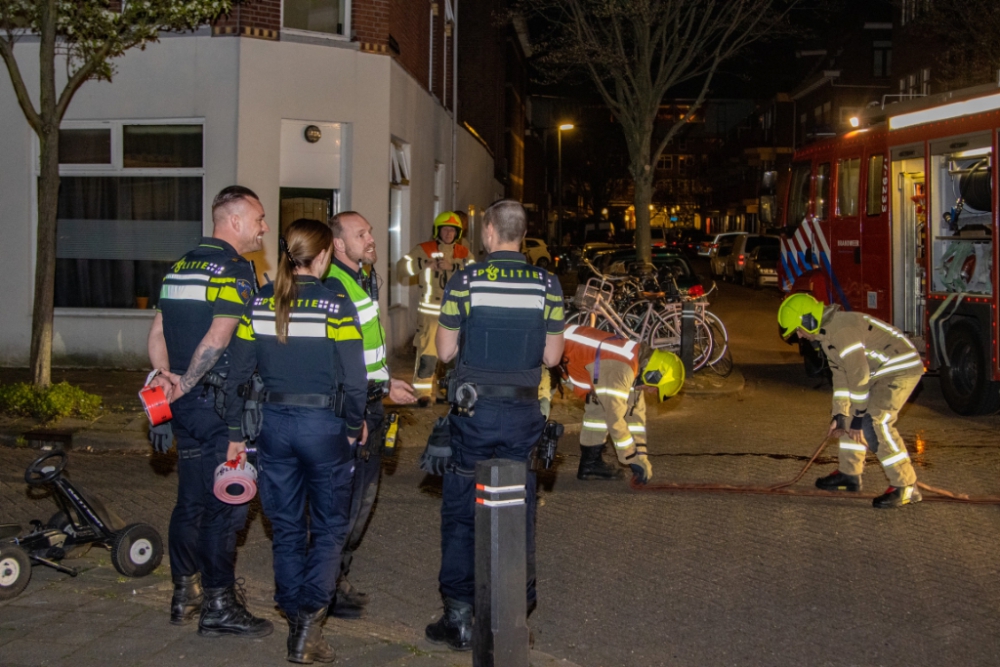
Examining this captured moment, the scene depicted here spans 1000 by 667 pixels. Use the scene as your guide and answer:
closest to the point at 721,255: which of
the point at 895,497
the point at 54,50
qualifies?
the point at 54,50

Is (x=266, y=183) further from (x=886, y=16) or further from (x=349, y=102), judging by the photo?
(x=886, y=16)

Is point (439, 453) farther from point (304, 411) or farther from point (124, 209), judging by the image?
point (124, 209)

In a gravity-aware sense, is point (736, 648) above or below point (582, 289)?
below

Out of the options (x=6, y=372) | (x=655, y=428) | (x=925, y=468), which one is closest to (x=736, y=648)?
(x=925, y=468)

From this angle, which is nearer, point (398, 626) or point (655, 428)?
point (398, 626)

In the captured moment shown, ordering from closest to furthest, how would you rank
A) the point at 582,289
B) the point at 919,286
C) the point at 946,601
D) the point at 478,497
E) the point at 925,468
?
1. the point at 478,497
2. the point at 946,601
3. the point at 925,468
4. the point at 919,286
5. the point at 582,289

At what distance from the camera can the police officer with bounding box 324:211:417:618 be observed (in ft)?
17.0

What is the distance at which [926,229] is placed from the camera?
12109mm

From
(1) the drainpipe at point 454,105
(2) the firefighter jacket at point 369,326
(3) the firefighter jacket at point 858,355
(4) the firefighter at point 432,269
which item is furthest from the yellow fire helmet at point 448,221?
(1) the drainpipe at point 454,105

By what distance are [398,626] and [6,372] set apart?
10184 mm

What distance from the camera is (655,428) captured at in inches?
448

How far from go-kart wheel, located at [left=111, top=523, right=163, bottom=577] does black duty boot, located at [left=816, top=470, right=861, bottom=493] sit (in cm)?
479

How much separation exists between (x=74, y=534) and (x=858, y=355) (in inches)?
199

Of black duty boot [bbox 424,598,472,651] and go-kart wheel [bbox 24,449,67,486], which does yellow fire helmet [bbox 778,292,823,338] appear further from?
go-kart wheel [bbox 24,449,67,486]
